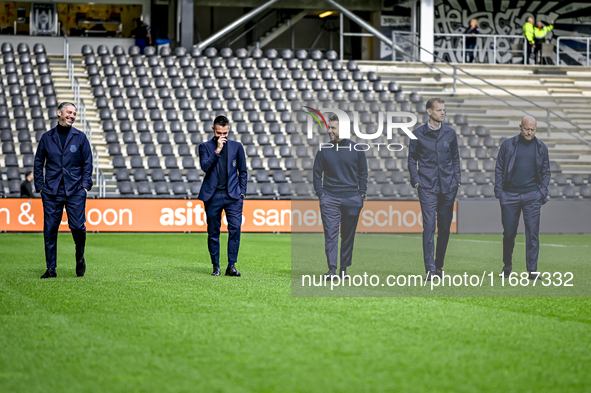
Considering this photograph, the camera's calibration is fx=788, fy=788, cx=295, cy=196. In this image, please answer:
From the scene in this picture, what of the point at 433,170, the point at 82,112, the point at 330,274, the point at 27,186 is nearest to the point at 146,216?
the point at 27,186

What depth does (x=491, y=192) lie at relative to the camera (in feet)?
34.0

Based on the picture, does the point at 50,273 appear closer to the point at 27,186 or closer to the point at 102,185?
the point at 27,186

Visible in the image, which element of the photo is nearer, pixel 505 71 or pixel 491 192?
pixel 491 192

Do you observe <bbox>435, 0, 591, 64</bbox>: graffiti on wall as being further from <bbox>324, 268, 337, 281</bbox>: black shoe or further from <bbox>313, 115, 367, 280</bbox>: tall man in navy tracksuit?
<bbox>324, 268, 337, 281</bbox>: black shoe

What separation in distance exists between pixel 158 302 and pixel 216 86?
20560mm

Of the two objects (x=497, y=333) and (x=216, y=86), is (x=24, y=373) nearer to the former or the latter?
(x=497, y=333)

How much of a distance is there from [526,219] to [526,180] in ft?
1.61

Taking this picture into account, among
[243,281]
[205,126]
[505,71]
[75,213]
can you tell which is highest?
[505,71]

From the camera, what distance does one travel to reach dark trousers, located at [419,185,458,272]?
8.92 metres

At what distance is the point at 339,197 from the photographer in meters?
8.59

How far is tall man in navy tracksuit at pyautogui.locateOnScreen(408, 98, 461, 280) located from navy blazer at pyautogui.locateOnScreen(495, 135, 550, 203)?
30.0 inches

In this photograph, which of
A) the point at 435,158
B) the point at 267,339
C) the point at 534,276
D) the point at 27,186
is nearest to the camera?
the point at 267,339

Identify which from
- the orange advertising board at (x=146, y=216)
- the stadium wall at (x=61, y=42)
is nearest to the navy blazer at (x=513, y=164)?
the orange advertising board at (x=146, y=216)


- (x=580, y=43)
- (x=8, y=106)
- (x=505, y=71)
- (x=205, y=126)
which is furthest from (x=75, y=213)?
(x=580, y=43)
